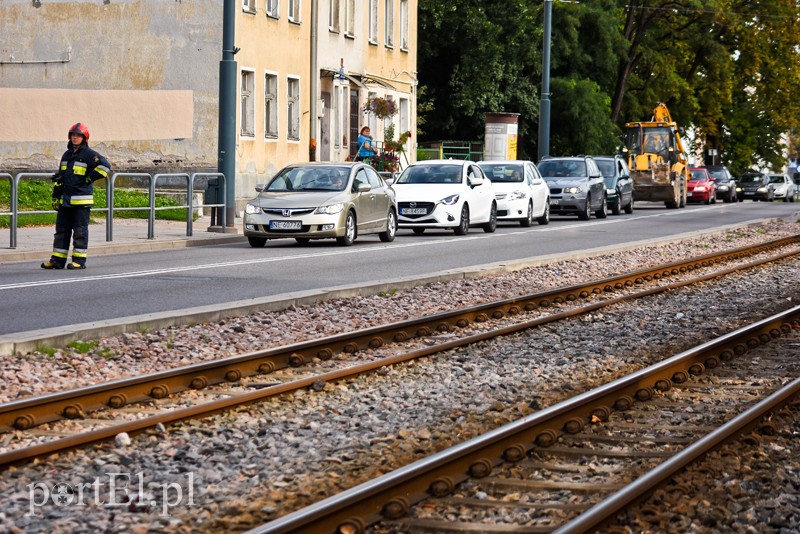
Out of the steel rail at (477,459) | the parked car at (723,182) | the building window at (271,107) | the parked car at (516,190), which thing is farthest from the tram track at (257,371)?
the parked car at (723,182)

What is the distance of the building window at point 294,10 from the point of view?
43062mm

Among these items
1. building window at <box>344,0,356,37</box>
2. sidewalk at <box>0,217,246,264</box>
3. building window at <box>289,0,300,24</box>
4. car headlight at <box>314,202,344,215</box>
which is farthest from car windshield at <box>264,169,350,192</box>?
building window at <box>344,0,356,37</box>

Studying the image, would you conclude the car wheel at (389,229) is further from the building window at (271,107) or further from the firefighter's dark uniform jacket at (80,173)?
the building window at (271,107)

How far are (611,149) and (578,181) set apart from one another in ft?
72.1

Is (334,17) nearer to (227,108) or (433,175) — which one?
(433,175)

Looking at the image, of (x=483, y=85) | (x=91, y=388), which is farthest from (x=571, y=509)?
(x=483, y=85)

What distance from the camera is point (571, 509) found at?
21.1 feet

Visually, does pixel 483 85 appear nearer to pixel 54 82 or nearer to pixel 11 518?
pixel 54 82

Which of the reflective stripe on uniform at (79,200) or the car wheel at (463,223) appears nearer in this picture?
the reflective stripe on uniform at (79,200)

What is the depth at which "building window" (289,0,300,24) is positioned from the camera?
141 feet

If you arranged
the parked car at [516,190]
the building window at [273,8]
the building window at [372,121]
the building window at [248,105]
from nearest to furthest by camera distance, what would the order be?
the parked car at [516,190], the building window at [248,105], the building window at [273,8], the building window at [372,121]

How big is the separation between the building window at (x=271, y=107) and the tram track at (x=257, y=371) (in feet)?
82.9

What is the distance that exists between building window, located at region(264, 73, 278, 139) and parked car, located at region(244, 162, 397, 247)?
14.7 m

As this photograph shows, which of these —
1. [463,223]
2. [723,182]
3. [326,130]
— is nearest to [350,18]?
[326,130]
